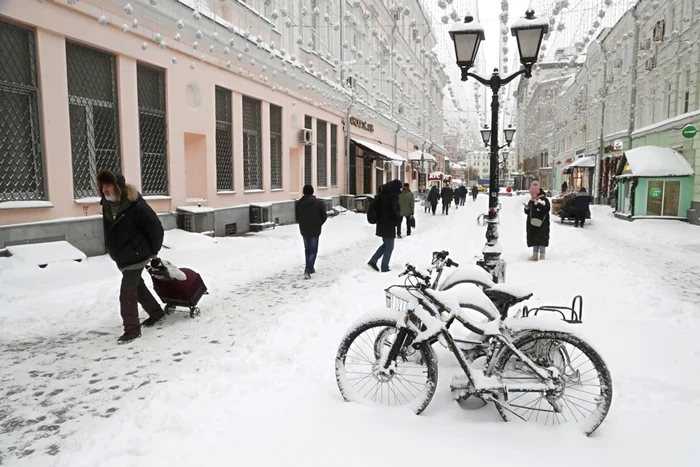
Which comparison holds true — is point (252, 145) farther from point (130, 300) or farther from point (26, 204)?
point (130, 300)

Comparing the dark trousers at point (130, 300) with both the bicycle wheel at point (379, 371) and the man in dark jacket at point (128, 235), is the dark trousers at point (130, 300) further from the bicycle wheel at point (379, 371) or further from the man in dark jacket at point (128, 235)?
the bicycle wheel at point (379, 371)

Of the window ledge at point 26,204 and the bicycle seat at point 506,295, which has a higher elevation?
the window ledge at point 26,204

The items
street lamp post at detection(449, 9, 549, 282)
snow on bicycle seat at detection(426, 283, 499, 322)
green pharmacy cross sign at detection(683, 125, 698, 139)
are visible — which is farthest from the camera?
green pharmacy cross sign at detection(683, 125, 698, 139)

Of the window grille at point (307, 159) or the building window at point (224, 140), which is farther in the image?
the window grille at point (307, 159)

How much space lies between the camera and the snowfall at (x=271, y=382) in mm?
3115

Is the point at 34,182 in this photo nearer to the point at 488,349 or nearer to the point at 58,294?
the point at 58,294

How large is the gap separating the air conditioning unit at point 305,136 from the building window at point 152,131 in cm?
783

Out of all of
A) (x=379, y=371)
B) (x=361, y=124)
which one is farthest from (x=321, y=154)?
(x=379, y=371)

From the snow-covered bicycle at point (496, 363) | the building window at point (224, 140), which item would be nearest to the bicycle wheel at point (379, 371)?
the snow-covered bicycle at point (496, 363)

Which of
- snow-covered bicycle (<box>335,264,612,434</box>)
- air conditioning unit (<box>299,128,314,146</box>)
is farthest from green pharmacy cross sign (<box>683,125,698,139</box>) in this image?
snow-covered bicycle (<box>335,264,612,434</box>)

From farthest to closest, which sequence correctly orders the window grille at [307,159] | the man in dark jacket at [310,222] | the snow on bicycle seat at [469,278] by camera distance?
the window grille at [307,159] → the man in dark jacket at [310,222] → the snow on bicycle seat at [469,278]

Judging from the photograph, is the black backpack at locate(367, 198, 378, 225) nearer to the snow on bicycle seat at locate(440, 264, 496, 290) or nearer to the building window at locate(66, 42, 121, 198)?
the snow on bicycle seat at locate(440, 264, 496, 290)

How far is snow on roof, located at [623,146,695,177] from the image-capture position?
65.6ft

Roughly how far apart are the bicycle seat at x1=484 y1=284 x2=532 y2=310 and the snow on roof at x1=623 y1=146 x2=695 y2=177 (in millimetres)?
19973
